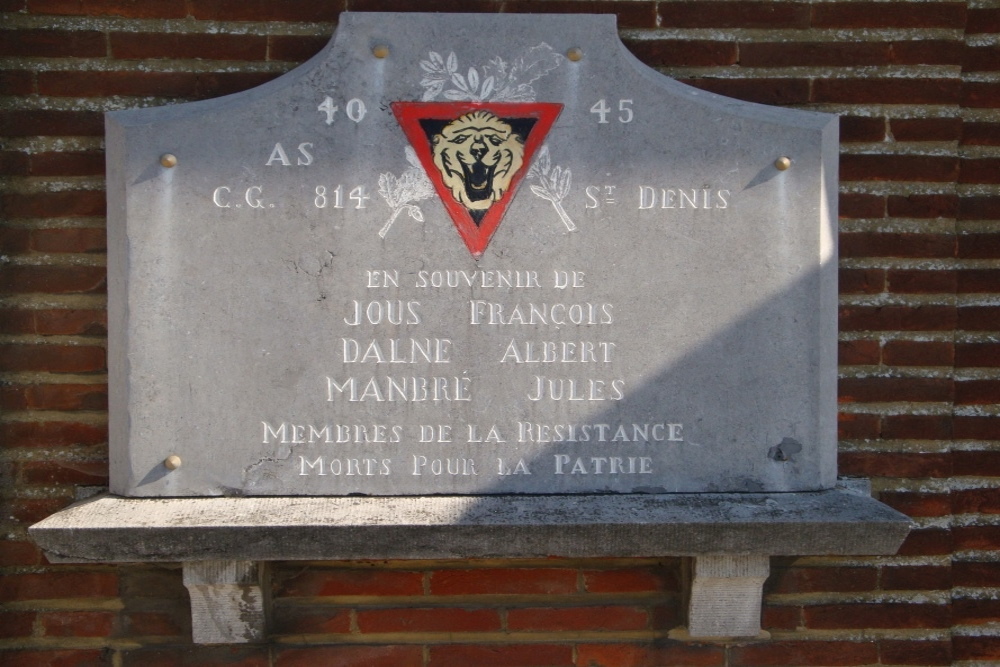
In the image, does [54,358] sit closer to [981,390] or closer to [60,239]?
[60,239]

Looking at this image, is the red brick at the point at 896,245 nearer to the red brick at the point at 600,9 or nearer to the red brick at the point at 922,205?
the red brick at the point at 922,205

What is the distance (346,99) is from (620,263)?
81 centimetres

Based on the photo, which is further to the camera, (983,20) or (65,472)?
(983,20)

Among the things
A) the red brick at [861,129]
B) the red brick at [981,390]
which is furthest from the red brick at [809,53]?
the red brick at [981,390]

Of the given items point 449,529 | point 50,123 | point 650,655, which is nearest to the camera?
point 449,529

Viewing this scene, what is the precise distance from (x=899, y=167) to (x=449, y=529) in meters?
1.55

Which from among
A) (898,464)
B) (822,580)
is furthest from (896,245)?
(822,580)

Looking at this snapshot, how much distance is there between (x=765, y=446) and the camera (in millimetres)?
2432

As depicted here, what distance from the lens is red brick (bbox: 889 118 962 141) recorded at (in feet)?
8.44

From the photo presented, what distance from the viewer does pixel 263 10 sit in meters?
2.51

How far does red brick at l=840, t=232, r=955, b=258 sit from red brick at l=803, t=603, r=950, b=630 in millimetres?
968

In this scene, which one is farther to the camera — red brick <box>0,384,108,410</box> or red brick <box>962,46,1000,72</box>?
red brick <box>962,46,1000,72</box>

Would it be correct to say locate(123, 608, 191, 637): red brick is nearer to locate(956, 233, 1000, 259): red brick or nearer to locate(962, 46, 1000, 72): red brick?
locate(956, 233, 1000, 259): red brick

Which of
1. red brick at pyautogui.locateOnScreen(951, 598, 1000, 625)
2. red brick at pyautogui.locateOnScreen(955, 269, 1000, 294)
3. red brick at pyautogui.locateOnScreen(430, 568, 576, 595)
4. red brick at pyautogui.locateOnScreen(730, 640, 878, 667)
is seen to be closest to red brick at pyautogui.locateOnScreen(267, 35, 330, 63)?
red brick at pyautogui.locateOnScreen(430, 568, 576, 595)
